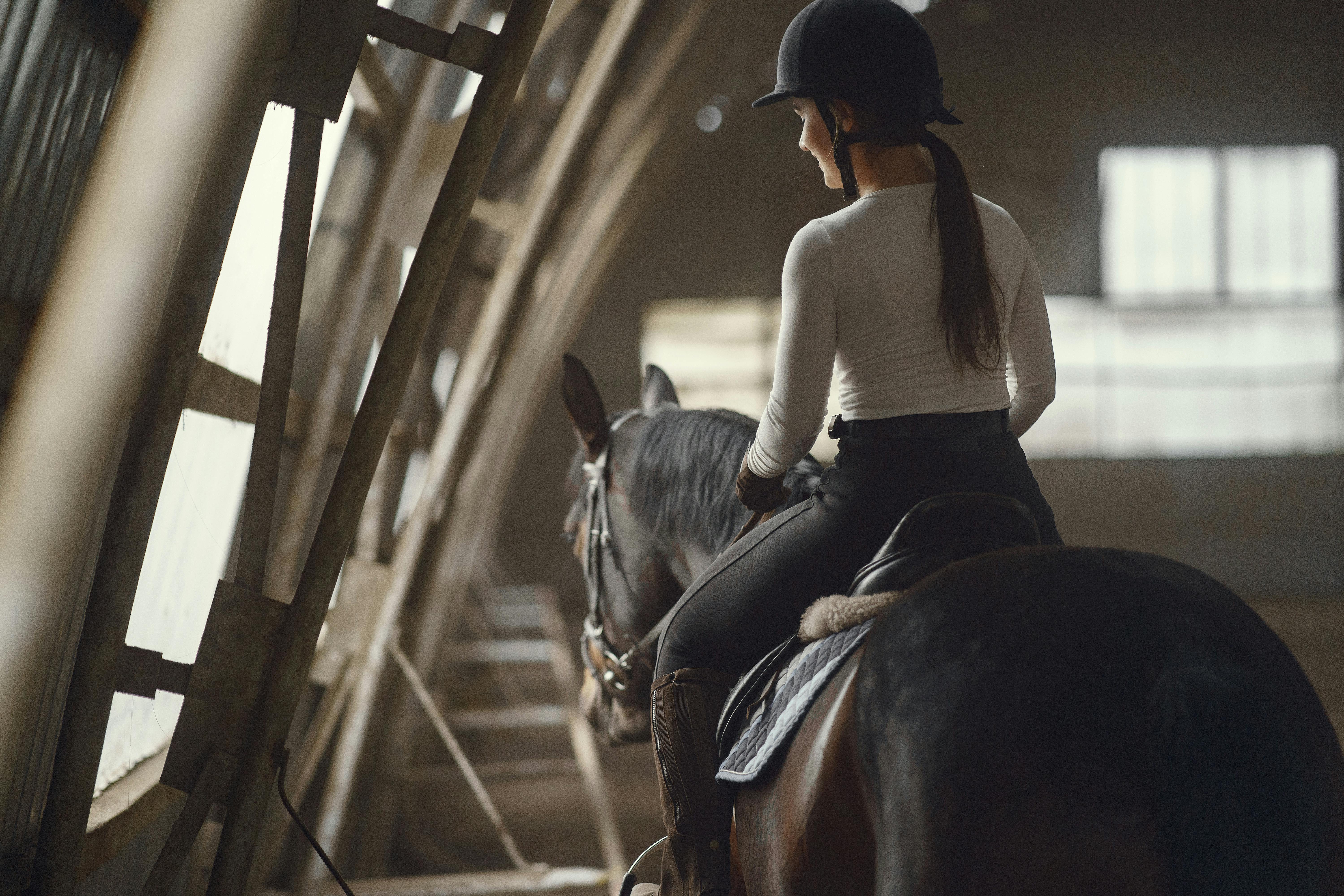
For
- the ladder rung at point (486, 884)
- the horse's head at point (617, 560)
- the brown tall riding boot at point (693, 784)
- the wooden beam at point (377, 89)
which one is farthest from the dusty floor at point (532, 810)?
the brown tall riding boot at point (693, 784)

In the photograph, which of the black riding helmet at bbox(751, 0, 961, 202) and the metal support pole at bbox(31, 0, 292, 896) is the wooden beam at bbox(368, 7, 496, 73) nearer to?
the metal support pole at bbox(31, 0, 292, 896)

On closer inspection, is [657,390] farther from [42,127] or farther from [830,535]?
[42,127]

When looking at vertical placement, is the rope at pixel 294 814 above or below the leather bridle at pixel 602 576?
below

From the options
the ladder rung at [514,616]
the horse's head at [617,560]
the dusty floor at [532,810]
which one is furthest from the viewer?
the ladder rung at [514,616]

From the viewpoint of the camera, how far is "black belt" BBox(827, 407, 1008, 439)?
133cm

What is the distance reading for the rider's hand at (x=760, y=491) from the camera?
1.48 metres

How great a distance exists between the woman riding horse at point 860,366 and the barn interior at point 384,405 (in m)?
0.32

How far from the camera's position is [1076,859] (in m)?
0.96

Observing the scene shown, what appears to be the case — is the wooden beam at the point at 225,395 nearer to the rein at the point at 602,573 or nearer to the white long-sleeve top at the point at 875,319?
the rein at the point at 602,573

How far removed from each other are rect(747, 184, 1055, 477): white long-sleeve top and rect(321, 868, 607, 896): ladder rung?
2.86 metres

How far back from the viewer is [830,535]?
4.42ft

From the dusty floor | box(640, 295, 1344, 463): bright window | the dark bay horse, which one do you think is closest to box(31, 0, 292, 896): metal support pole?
the dark bay horse

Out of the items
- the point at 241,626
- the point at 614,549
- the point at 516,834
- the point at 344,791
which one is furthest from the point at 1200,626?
the point at 516,834

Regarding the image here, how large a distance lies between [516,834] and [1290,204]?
13.0 m
